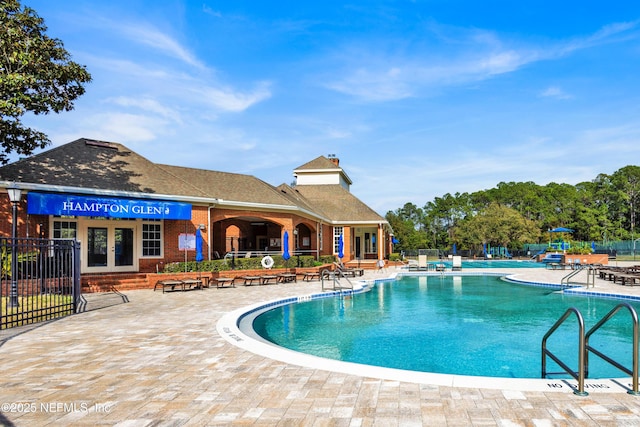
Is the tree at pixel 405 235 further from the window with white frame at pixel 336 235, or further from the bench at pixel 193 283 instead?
the bench at pixel 193 283

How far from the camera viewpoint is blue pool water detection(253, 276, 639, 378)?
773 centimetres

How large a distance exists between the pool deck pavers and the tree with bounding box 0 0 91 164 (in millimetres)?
10328

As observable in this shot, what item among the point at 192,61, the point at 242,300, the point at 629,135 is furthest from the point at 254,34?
A: the point at 629,135

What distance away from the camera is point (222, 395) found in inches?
190

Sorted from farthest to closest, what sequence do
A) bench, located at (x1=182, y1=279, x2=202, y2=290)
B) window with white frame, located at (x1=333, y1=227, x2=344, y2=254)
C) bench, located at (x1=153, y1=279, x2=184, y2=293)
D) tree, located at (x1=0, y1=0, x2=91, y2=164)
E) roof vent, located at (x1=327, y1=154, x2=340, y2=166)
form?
roof vent, located at (x1=327, y1=154, x2=340, y2=166) → window with white frame, located at (x1=333, y1=227, x2=344, y2=254) → bench, located at (x1=182, y1=279, x2=202, y2=290) → bench, located at (x1=153, y1=279, x2=184, y2=293) → tree, located at (x1=0, y1=0, x2=91, y2=164)

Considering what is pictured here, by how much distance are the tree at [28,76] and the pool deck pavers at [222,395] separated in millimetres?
10328

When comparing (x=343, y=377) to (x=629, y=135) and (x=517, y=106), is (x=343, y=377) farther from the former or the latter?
(x=629, y=135)

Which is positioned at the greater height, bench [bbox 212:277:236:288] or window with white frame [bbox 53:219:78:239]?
window with white frame [bbox 53:219:78:239]

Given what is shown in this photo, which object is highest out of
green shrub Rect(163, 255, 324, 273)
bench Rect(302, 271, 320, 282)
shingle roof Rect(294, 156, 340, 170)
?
shingle roof Rect(294, 156, 340, 170)

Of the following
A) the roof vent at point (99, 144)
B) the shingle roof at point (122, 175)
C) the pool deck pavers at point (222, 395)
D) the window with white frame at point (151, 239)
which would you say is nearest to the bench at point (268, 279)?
the shingle roof at point (122, 175)

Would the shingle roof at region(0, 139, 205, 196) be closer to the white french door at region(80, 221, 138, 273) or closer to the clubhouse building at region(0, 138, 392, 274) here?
the clubhouse building at region(0, 138, 392, 274)

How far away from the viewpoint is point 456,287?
19.9 metres

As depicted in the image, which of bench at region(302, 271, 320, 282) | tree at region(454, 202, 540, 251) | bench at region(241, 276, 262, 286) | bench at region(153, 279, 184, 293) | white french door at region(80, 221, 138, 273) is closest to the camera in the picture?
bench at region(153, 279, 184, 293)

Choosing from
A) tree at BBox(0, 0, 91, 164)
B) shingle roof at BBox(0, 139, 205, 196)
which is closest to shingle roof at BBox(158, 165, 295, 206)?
shingle roof at BBox(0, 139, 205, 196)
